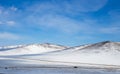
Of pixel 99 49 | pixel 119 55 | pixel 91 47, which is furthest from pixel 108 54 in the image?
pixel 91 47

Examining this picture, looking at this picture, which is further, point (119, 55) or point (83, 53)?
point (83, 53)

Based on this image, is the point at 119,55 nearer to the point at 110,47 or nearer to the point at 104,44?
the point at 110,47

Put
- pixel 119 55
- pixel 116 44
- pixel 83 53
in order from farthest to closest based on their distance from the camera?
pixel 116 44 < pixel 83 53 < pixel 119 55

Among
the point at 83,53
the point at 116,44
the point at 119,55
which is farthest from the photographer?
the point at 116,44

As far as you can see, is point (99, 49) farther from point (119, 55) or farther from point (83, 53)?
point (119, 55)

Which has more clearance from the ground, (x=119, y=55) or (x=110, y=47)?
(x=110, y=47)

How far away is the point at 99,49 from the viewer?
118 m

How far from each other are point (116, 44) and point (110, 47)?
565cm

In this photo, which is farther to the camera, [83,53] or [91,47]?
[91,47]

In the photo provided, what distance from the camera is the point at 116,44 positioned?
12031 cm

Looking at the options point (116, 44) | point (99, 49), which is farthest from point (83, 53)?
point (116, 44)

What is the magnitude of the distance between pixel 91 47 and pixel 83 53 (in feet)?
46.2

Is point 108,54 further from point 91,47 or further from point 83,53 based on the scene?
point 91,47

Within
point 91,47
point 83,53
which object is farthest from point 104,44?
point 83,53
